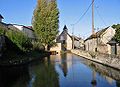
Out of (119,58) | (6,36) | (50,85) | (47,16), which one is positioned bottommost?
(50,85)

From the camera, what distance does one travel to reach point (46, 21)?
6444 centimetres

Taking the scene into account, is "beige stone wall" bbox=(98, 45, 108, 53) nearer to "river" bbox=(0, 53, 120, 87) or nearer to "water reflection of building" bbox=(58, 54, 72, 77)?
"water reflection of building" bbox=(58, 54, 72, 77)

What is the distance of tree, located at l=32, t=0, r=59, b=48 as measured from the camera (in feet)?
210

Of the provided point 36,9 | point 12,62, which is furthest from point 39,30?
point 12,62

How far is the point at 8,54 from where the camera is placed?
35250 mm

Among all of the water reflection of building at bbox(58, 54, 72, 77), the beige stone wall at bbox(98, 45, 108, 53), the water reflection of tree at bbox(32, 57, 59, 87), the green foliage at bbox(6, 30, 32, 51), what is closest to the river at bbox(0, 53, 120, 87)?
the water reflection of tree at bbox(32, 57, 59, 87)

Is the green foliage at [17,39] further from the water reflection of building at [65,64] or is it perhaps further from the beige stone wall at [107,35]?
the beige stone wall at [107,35]

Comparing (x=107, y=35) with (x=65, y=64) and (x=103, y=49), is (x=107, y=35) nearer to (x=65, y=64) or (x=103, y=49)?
(x=103, y=49)

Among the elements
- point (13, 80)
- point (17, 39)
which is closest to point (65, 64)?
point (17, 39)

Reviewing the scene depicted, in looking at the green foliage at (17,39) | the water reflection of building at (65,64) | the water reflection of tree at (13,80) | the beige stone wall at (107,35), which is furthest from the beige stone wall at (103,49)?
the water reflection of tree at (13,80)

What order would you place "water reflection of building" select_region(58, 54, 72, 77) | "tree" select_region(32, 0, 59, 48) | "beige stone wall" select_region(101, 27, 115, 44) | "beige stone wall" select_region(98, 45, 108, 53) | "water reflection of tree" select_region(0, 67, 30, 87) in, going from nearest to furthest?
1. "water reflection of tree" select_region(0, 67, 30, 87)
2. "water reflection of building" select_region(58, 54, 72, 77)
3. "beige stone wall" select_region(98, 45, 108, 53)
4. "beige stone wall" select_region(101, 27, 115, 44)
5. "tree" select_region(32, 0, 59, 48)

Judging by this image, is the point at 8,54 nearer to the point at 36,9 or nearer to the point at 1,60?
the point at 1,60

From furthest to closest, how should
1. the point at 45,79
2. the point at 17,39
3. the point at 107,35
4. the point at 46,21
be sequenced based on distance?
the point at 46,21, the point at 107,35, the point at 17,39, the point at 45,79

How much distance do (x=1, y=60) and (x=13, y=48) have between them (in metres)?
6.99
